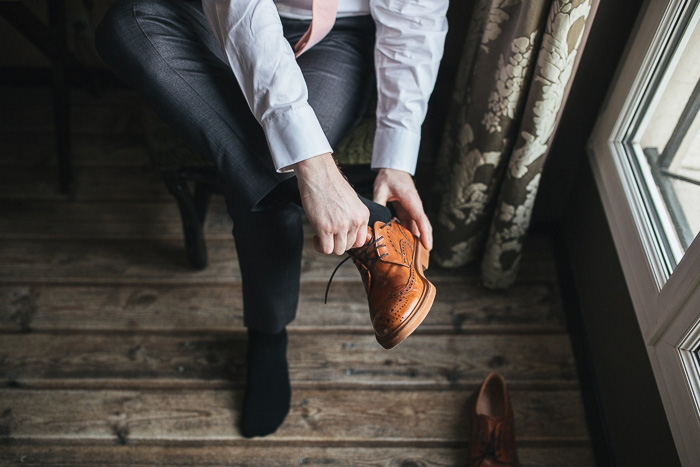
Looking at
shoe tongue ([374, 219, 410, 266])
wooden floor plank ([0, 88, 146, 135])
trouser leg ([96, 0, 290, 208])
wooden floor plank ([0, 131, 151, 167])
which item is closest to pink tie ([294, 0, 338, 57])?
trouser leg ([96, 0, 290, 208])

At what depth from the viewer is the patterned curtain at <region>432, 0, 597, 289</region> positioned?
92cm

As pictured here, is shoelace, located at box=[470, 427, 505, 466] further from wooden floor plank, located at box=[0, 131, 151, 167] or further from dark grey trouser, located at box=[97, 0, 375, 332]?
wooden floor plank, located at box=[0, 131, 151, 167]

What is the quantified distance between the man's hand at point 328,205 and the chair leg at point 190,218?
444 mm

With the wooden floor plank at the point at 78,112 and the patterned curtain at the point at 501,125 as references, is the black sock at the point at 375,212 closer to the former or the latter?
the patterned curtain at the point at 501,125

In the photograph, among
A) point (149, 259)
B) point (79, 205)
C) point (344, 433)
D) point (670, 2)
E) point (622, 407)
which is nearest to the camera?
point (670, 2)

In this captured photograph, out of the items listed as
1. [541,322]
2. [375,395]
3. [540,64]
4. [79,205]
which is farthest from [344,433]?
[79,205]

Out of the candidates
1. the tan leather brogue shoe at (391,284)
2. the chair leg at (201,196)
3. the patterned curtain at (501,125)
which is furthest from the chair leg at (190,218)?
the patterned curtain at (501,125)

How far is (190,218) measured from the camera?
1.30 m

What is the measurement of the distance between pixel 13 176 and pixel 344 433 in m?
1.28

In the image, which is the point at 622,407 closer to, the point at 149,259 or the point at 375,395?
the point at 375,395

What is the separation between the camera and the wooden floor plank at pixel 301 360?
1229mm

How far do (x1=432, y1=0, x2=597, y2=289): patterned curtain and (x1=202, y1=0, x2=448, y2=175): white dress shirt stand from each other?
0.11 meters

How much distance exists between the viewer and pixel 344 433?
1155mm

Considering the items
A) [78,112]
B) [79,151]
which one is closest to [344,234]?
[79,151]
